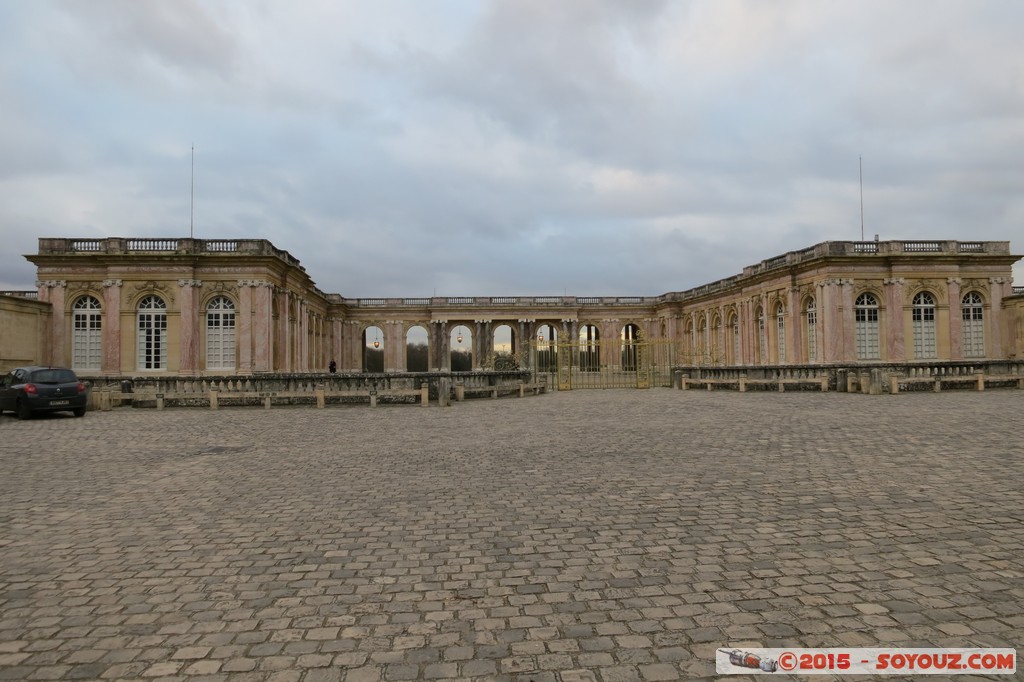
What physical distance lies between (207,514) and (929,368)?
2246cm

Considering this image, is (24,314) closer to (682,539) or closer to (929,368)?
(682,539)

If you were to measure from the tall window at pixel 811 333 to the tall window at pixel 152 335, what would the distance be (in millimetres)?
31639

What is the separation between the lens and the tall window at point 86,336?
27047 millimetres

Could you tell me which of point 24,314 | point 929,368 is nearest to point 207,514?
point 929,368

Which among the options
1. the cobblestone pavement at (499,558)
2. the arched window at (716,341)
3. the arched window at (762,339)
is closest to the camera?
the cobblestone pavement at (499,558)

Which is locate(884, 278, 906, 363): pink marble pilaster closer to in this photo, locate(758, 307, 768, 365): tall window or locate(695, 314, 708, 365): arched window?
locate(758, 307, 768, 365): tall window

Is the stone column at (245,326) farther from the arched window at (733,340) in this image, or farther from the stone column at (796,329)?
the arched window at (733,340)

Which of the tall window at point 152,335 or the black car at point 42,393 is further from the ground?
the tall window at point 152,335

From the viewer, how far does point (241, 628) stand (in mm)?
3100

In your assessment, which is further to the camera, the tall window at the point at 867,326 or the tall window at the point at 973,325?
the tall window at the point at 973,325

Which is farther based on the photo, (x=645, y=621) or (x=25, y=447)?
(x=25, y=447)

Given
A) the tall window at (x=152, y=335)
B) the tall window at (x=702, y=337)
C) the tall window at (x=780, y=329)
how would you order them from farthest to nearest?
the tall window at (x=702, y=337), the tall window at (x=780, y=329), the tall window at (x=152, y=335)

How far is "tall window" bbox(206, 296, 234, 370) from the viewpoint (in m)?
27.5

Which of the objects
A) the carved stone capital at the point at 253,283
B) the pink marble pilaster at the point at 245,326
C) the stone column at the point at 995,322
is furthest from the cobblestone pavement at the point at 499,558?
the stone column at the point at 995,322
